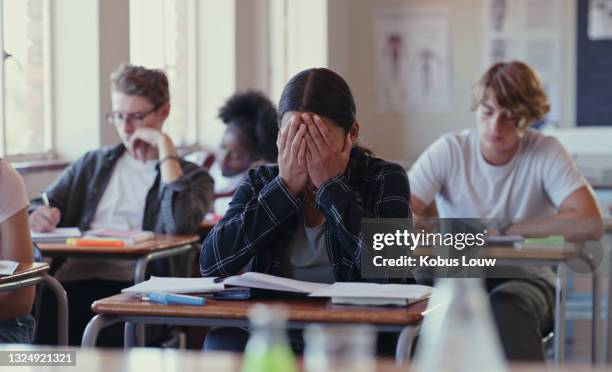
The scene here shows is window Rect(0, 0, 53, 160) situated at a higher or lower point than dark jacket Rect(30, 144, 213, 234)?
higher

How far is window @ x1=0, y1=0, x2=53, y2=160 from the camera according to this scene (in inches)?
179

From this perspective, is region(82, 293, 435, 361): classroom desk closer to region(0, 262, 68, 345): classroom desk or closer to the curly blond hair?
region(0, 262, 68, 345): classroom desk

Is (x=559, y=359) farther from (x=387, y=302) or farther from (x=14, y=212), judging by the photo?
(x=14, y=212)

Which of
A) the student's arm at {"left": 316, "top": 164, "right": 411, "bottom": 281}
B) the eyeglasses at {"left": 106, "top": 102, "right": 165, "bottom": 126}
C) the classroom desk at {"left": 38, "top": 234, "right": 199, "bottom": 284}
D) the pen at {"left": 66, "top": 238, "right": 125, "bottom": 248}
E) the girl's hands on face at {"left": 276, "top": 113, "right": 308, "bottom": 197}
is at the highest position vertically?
the eyeglasses at {"left": 106, "top": 102, "right": 165, "bottom": 126}

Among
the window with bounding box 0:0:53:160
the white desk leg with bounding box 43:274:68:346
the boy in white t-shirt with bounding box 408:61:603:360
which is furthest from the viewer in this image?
the window with bounding box 0:0:53:160

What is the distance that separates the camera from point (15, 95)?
465cm

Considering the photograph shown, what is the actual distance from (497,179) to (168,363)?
256 centimetres

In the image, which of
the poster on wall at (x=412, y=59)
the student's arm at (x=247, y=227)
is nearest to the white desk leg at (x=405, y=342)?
the student's arm at (x=247, y=227)

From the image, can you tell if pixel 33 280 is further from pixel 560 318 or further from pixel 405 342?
pixel 560 318

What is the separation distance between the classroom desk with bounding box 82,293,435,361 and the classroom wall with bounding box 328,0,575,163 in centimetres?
650

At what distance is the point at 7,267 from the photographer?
2602 millimetres

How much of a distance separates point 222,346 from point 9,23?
2.60m

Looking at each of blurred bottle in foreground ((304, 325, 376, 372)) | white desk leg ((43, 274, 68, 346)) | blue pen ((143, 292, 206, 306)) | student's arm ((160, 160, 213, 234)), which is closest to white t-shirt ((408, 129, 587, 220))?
student's arm ((160, 160, 213, 234))

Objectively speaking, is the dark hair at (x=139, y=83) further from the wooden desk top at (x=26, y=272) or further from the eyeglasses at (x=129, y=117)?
the wooden desk top at (x=26, y=272)
